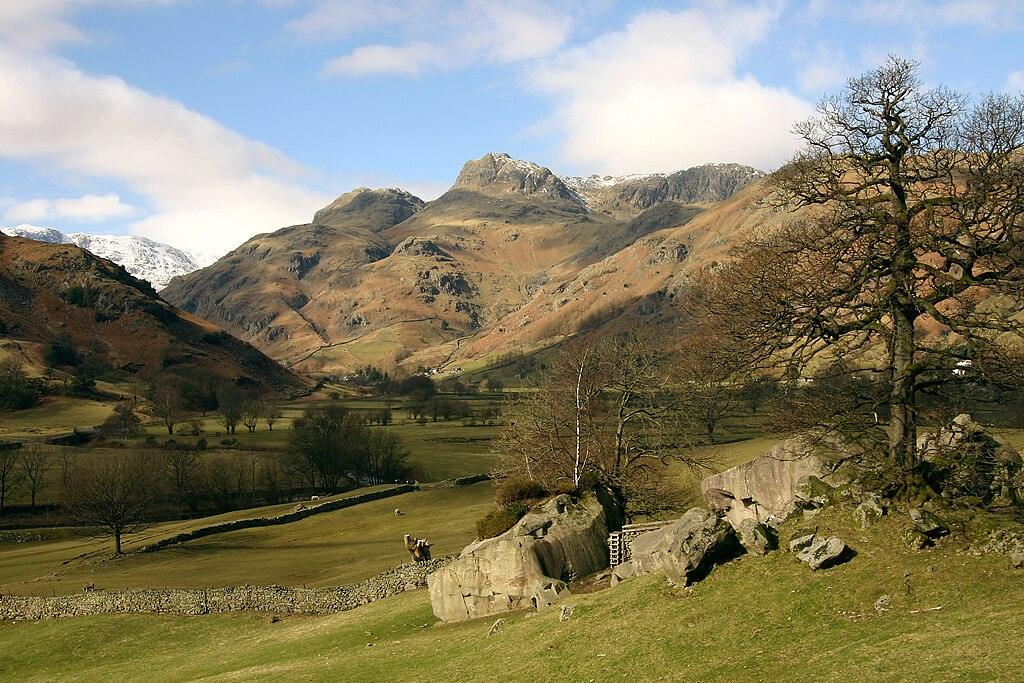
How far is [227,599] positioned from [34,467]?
8267 centimetres

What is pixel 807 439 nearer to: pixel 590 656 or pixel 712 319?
pixel 712 319

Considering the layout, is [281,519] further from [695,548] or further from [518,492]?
[695,548]

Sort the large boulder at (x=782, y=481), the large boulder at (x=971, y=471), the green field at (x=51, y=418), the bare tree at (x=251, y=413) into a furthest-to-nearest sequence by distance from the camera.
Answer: the bare tree at (x=251, y=413)
the green field at (x=51, y=418)
the large boulder at (x=782, y=481)
the large boulder at (x=971, y=471)

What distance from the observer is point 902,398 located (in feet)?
79.2

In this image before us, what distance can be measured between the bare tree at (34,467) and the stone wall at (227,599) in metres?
64.0

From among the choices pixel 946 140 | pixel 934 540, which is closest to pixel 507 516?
pixel 934 540

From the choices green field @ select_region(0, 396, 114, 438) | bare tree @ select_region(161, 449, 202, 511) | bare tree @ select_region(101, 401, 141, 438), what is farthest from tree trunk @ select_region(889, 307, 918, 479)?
green field @ select_region(0, 396, 114, 438)

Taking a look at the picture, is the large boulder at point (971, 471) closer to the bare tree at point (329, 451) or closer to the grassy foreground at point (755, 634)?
the grassy foreground at point (755, 634)

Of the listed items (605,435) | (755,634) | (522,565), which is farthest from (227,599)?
(755,634)

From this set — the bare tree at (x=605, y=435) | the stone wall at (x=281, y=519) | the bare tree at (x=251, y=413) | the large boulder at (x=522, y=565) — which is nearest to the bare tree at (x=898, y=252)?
the large boulder at (x=522, y=565)

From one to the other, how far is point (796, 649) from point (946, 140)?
15677mm

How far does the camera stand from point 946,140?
24.7 m

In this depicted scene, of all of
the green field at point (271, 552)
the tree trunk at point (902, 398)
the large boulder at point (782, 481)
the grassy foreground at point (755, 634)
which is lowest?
the green field at point (271, 552)

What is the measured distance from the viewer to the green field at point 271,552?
5759 centimetres
